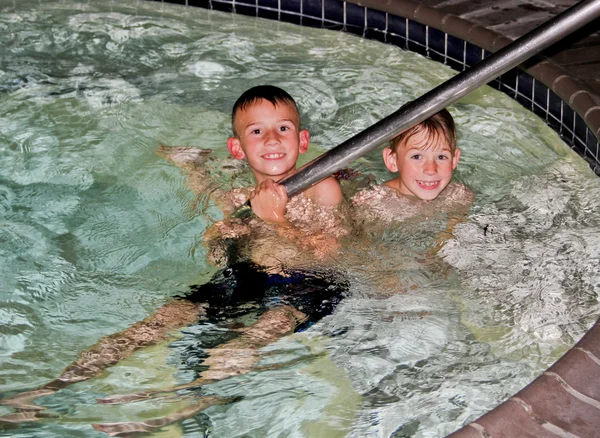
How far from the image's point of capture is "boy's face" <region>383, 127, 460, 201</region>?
325 cm

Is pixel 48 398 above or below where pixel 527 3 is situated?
below

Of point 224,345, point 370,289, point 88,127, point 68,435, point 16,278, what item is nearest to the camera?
point 68,435

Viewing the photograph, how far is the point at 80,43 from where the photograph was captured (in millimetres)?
5078

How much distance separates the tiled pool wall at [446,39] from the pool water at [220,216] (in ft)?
0.28

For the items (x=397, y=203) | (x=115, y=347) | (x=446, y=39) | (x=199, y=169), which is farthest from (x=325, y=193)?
(x=446, y=39)

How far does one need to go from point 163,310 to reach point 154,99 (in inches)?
72.6

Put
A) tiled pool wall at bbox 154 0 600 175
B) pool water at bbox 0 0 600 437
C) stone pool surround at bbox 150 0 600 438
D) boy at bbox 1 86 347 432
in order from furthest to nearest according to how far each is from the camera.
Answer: tiled pool wall at bbox 154 0 600 175 → boy at bbox 1 86 347 432 → pool water at bbox 0 0 600 437 → stone pool surround at bbox 150 0 600 438

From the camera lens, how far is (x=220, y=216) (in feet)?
11.5

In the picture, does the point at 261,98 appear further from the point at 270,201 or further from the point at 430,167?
the point at 430,167

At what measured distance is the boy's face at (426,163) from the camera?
325cm

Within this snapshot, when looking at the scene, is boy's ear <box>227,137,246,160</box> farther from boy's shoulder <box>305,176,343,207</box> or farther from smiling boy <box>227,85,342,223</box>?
boy's shoulder <box>305,176,343,207</box>

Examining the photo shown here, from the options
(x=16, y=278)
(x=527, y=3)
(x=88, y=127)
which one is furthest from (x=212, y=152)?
(x=527, y=3)

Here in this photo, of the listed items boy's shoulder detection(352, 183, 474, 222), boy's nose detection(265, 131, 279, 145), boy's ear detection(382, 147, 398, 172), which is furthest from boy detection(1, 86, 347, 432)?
boy's ear detection(382, 147, 398, 172)

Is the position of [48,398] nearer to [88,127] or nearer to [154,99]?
[88,127]
